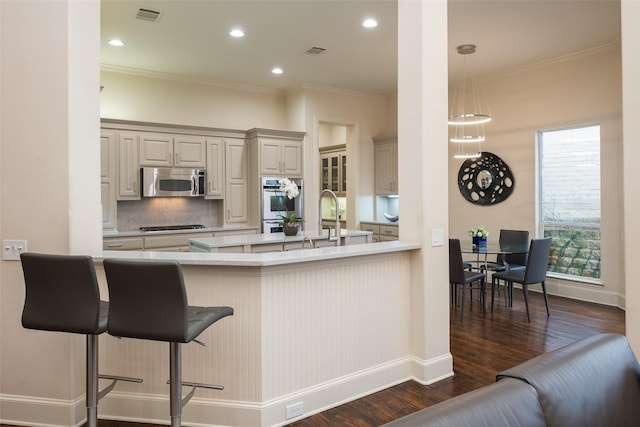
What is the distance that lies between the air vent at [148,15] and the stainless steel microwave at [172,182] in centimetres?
205

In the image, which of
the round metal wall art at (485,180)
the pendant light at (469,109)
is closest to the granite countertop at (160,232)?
the round metal wall art at (485,180)

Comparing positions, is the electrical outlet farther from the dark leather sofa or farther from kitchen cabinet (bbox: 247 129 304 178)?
kitchen cabinet (bbox: 247 129 304 178)

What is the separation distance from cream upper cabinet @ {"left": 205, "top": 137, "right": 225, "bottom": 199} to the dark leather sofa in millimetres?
5524

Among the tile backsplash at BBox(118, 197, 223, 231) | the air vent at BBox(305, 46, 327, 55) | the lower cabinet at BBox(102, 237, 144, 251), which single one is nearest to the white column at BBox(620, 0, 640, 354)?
the air vent at BBox(305, 46, 327, 55)

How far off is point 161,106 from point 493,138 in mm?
4979

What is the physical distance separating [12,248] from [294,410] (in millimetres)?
1891

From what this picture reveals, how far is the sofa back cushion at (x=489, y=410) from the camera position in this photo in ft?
3.76

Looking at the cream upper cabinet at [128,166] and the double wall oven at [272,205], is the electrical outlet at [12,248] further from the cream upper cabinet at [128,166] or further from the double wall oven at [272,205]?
the double wall oven at [272,205]

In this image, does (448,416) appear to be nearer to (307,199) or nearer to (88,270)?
(88,270)

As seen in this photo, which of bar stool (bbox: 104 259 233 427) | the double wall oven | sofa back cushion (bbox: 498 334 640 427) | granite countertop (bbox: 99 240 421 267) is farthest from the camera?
the double wall oven

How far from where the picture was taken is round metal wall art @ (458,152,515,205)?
640cm

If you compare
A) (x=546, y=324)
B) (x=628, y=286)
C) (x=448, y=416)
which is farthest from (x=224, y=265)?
(x=546, y=324)

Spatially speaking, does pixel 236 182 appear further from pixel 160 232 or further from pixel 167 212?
pixel 160 232

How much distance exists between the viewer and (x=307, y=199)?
717 cm
